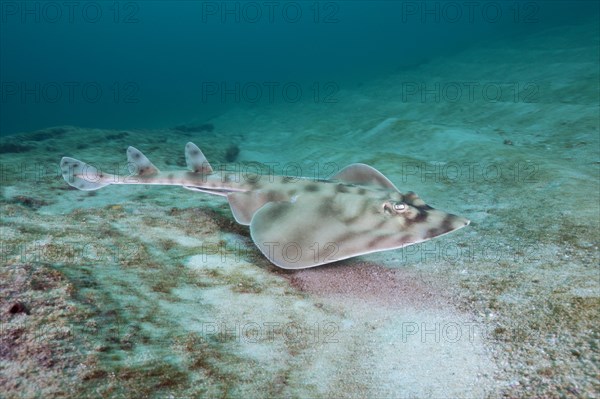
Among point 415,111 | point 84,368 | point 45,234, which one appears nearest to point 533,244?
point 84,368

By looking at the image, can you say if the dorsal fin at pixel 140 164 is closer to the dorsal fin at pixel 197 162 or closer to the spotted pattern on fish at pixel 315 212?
the spotted pattern on fish at pixel 315 212

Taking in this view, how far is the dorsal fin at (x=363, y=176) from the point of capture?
161 inches

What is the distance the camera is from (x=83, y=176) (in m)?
4.36

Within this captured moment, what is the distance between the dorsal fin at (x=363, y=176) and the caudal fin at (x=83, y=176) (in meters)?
2.94

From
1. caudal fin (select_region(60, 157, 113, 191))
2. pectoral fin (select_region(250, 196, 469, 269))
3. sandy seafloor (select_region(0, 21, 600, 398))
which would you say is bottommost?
sandy seafloor (select_region(0, 21, 600, 398))

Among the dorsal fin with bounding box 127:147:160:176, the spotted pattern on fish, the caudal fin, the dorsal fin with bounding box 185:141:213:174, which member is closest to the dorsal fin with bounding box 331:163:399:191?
the spotted pattern on fish

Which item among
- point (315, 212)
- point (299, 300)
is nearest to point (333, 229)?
point (315, 212)

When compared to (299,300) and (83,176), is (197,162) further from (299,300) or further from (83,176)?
(299,300)

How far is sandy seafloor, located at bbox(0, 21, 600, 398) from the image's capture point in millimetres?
1706

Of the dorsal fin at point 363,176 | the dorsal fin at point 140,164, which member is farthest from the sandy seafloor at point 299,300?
the dorsal fin at point 363,176

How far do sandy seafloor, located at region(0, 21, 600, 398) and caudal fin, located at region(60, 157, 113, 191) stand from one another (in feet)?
1.14

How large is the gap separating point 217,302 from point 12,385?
132 centimetres

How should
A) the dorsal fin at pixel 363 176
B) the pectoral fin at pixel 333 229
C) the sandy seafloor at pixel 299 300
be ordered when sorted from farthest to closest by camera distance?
the dorsal fin at pixel 363 176 < the pectoral fin at pixel 333 229 < the sandy seafloor at pixel 299 300

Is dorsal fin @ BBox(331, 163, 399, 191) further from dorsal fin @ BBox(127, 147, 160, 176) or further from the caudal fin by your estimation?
the caudal fin
